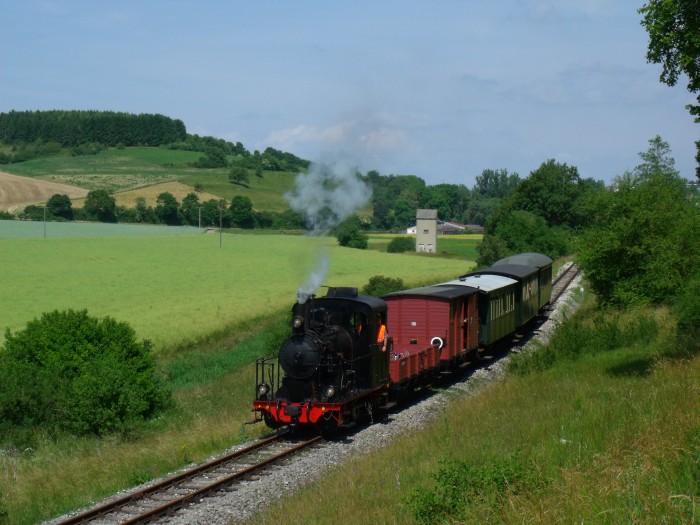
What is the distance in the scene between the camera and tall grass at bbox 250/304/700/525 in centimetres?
797

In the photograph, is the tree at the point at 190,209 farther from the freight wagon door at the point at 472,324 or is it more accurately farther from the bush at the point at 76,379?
the freight wagon door at the point at 472,324

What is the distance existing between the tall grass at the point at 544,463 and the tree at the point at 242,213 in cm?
8054

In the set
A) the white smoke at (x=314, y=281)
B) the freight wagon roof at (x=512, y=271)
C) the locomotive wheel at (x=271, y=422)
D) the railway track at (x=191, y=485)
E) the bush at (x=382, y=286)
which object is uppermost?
the white smoke at (x=314, y=281)

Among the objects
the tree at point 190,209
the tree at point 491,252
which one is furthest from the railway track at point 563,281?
the tree at point 190,209

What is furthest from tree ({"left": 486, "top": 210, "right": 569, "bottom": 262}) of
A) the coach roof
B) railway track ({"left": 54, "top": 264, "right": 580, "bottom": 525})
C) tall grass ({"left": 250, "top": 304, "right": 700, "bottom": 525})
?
railway track ({"left": 54, "top": 264, "right": 580, "bottom": 525})

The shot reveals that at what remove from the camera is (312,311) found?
57.6 ft

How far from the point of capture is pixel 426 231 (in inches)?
4003

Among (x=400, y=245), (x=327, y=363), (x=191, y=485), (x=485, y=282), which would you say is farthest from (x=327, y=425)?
(x=400, y=245)

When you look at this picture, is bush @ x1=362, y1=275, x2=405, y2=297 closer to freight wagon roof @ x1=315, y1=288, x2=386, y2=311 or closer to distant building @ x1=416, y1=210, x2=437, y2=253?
freight wagon roof @ x1=315, y1=288, x2=386, y2=311

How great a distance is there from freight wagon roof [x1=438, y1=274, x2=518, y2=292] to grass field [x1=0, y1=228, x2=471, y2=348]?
7128mm

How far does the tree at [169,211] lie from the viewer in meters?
117

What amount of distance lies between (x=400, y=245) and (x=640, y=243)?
196 ft

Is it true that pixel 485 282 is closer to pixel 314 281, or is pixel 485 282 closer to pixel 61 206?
pixel 314 281

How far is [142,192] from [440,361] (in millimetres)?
113506
